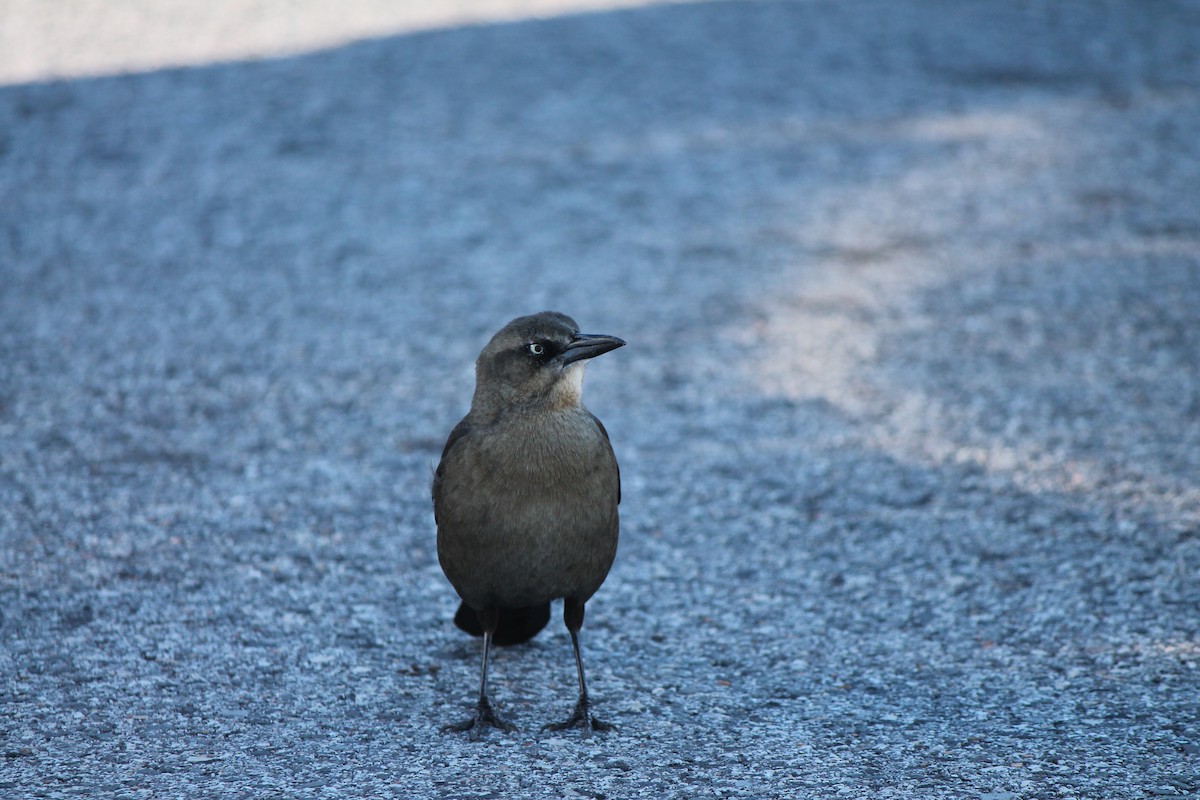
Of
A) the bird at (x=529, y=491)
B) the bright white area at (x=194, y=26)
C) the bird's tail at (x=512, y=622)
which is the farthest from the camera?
the bright white area at (x=194, y=26)

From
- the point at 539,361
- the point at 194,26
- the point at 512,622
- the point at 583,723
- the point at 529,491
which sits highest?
the point at 194,26

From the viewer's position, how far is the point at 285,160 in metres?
8.99

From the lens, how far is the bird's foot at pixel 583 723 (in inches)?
150

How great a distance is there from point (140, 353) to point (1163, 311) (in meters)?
5.55

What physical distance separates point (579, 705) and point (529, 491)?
681 millimetres

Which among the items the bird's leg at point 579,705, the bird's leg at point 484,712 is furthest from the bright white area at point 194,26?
the bird's leg at point 579,705

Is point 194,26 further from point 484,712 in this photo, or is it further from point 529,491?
point 484,712

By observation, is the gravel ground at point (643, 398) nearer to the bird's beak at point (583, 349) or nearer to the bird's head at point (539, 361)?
the bird's head at point (539, 361)

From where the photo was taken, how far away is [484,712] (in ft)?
12.6

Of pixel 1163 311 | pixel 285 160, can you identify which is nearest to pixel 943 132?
pixel 1163 311

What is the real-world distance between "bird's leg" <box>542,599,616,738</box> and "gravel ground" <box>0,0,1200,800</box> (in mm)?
79

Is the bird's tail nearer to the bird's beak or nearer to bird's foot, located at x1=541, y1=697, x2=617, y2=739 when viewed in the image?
bird's foot, located at x1=541, y1=697, x2=617, y2=739

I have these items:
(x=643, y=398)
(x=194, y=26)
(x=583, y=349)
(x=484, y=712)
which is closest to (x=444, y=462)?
(x=583, y=349)

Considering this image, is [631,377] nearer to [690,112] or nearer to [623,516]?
[623,516]
